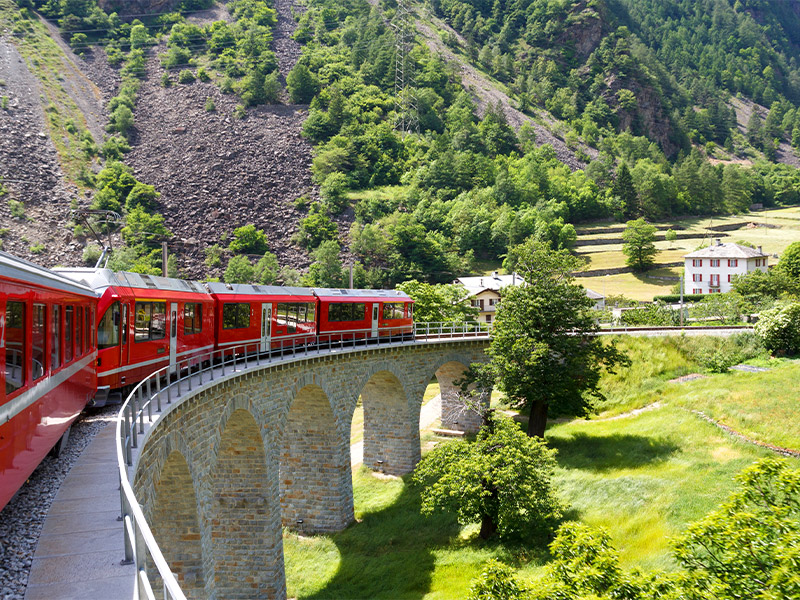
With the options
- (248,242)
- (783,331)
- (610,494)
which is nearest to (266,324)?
(610,494)

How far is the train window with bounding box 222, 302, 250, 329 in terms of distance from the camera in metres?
23.0

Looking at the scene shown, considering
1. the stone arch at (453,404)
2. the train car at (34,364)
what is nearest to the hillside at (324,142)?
the stone arch at (453,404)

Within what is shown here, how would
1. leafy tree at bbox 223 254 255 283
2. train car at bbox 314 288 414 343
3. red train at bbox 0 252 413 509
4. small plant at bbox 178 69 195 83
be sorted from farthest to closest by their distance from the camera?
small plant at bbox 178 69 195 83 < leafy tree at bbox 223 254 255 283 < train car at bbox 314 288 414 343 < red train at bbox 0 252 413 509

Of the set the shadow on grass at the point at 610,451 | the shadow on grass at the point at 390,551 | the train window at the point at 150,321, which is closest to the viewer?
the train window at the point at 150,321

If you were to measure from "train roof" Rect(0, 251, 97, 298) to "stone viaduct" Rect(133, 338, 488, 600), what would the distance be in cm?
278

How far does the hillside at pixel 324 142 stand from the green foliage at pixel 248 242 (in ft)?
5.89

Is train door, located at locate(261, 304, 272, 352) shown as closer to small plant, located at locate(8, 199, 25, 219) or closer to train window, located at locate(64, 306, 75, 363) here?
train window, located at locate(64, 306, 75, 363)

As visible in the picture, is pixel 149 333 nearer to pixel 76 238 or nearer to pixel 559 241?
pixel 76 238

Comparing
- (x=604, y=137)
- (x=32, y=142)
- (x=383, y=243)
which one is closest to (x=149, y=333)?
(x=383, y=243)

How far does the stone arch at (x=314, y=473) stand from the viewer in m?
28.3

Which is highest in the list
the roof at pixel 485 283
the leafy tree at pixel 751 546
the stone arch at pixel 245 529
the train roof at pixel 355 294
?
the roof at pixel 485 283

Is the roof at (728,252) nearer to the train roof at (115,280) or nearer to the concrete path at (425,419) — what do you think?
the concrete path at (425,419)

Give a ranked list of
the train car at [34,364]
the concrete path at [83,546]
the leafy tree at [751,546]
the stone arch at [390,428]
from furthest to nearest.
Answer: the stone arch at [390,428]
the leafy tree at [751,546]
the train car at [34,364]
the concrete path at [83,546]

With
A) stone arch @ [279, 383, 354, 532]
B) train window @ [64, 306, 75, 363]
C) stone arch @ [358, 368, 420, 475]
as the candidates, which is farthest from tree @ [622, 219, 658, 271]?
train window @ [64, 306, 75, 363]
